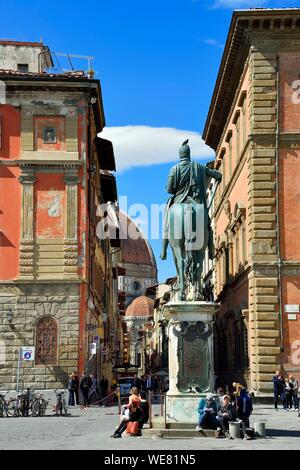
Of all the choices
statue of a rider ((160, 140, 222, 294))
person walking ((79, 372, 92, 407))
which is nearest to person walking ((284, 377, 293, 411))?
person walking ((79, 372, 92, 407))

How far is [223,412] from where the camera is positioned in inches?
770

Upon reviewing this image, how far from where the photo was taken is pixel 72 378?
110 ft

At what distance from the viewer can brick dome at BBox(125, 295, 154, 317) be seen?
17300 centimetres

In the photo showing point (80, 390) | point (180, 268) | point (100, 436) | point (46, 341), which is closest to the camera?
point (100, 436)

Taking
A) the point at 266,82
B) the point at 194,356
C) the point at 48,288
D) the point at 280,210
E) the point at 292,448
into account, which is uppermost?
the point at 266,82

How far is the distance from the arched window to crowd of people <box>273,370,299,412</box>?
10076mm

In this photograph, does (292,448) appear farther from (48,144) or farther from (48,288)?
(48,144)

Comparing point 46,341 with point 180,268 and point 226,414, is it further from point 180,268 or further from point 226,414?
point 226,414

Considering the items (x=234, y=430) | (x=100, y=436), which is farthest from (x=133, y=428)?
(x=234, y=430)

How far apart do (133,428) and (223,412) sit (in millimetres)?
2037

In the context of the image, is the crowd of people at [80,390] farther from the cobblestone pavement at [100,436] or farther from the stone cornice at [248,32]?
the stone cornice at [248,32]

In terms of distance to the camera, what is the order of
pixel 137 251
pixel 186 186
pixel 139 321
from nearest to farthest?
pixel 186 186 → pixel 139 321 → pixel 137 251

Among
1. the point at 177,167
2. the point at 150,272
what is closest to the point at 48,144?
the point at 177,167

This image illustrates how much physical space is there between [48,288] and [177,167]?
1662 cm
